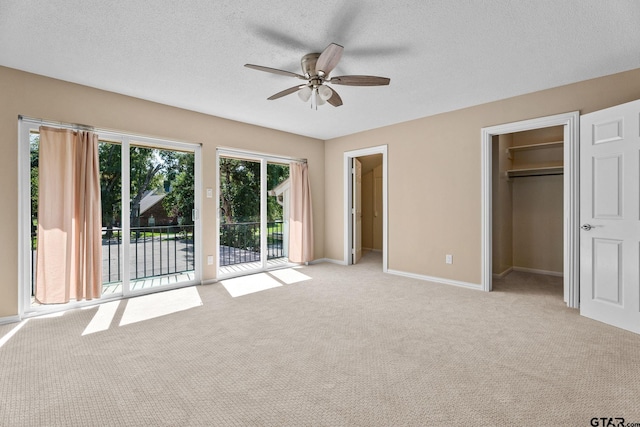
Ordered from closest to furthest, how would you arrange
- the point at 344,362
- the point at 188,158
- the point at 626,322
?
the point at 344,362
the point at 626,322
the point at 188,158

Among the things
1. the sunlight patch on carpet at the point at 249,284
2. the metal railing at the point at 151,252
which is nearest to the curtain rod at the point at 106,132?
the metal railing at the point at 151,252

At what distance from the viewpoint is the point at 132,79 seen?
3.17 m

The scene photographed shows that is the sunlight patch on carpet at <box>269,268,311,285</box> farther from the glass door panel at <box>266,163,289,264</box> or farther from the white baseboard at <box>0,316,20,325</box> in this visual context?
the white baseboard at <box>0,316,20,325</box>

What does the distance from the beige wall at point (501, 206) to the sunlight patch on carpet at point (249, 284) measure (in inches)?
139

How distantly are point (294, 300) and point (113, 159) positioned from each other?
287cm

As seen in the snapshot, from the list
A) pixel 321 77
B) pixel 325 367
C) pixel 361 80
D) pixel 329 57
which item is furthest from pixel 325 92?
pixel 325 367

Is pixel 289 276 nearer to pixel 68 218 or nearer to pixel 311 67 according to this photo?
pixel 68 218

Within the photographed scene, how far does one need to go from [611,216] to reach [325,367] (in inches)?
122

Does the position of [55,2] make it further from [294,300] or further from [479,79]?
[479,79]

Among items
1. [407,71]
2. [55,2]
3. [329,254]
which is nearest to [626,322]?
[407,71]

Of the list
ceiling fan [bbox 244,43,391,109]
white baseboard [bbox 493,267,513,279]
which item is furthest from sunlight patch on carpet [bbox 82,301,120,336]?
white baseboard [bbox 493,267,513,279]

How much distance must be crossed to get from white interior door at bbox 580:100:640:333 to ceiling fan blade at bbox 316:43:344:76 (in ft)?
9.07

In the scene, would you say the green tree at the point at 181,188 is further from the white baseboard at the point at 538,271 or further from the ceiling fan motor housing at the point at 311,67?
the white baseboard at the point at 538,271

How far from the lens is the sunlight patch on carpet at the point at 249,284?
160 inches
